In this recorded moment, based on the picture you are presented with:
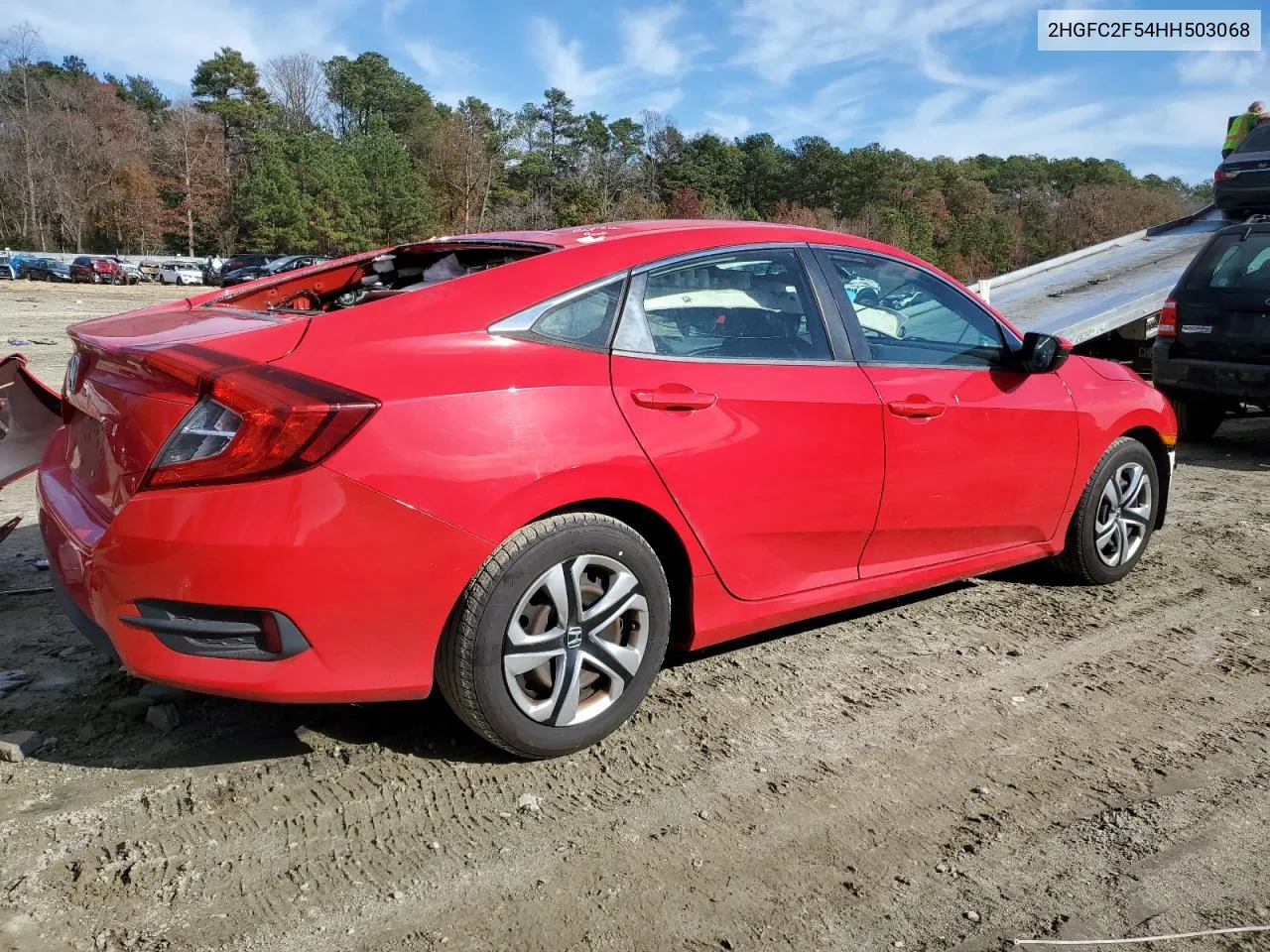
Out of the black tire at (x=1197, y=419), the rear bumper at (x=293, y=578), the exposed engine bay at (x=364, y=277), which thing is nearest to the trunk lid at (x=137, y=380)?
the rear bumper at (x=293, y=578)

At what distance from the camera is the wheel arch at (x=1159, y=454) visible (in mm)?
4805

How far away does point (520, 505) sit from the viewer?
270 centimetres

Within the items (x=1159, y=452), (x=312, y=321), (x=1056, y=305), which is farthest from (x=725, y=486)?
(x=1056, y=305)

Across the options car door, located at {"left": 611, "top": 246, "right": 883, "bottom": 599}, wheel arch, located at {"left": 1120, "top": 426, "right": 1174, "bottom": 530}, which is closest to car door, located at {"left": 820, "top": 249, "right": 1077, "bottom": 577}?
car door, located at {"left": 611, "top": 246, "right": 883, "bottom": 599}

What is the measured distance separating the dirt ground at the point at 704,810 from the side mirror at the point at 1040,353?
3.70 ft

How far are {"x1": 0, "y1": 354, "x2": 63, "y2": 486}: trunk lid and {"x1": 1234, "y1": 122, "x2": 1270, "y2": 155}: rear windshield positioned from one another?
1418 cm

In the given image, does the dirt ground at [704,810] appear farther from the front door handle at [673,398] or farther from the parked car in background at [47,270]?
the parked car in background at [47,270]

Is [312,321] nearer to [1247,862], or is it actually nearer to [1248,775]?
[1247,862]

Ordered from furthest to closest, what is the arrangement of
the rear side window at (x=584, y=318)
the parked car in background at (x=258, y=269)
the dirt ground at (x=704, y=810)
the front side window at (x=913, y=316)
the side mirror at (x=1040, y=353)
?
1. the parked car in background at (x=258, y=269)
2. the side mirror at (x=1040, y=353)
3. the front side window at (x=913, y=316)
4. the rear side window at (x=584, y=318)
5. the dirt ground at (x=704, y=810)

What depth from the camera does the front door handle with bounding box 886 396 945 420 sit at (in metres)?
3.59

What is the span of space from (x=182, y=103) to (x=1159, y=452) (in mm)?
91893

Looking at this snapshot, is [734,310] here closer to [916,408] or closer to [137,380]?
[916,408]

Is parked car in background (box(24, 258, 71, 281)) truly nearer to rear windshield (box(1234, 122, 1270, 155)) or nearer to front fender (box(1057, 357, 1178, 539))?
rear windshield (box(1234, 122, 1270, 155))

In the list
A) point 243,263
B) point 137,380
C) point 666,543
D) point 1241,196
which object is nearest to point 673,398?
point 666,543
